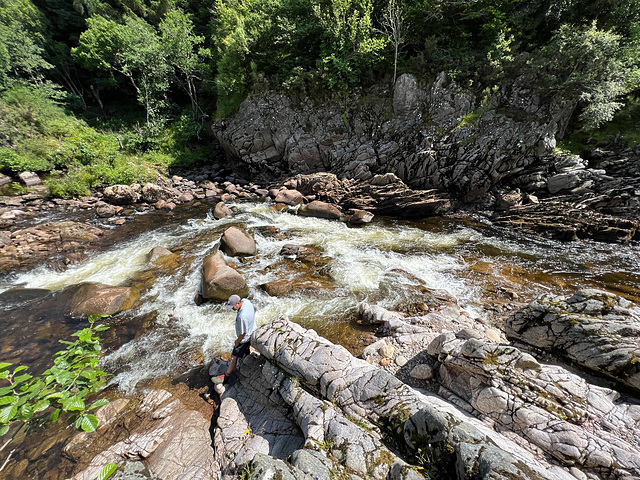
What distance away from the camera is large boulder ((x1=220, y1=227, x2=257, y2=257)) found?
13.0 meters

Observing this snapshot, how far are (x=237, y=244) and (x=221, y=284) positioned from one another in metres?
3.68

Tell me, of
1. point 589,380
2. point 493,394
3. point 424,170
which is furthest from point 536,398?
point 424,170

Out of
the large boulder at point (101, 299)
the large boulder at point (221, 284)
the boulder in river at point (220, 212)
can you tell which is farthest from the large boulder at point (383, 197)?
the large boulder at point (101, 299)

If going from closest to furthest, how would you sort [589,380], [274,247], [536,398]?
1. [536,398]
2. [589,380]
3. [274,247]

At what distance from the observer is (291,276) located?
11586mm

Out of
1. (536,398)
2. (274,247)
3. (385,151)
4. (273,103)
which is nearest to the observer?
(536,398)

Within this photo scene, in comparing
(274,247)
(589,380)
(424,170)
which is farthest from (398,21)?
(589,380)

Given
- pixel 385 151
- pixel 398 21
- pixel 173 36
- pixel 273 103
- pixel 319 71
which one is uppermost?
pixel 173 36

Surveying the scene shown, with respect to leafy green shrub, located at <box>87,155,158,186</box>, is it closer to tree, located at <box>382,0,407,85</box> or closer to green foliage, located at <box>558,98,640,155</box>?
tree, located at <box>382,0,407,85</box>

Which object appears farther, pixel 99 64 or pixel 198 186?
pixel 99 64

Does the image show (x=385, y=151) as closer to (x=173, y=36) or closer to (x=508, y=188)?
(x=508, y=188)

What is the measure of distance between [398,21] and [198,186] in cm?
2157

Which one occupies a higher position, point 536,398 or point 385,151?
point 385,151

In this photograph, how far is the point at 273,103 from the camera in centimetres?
2345
